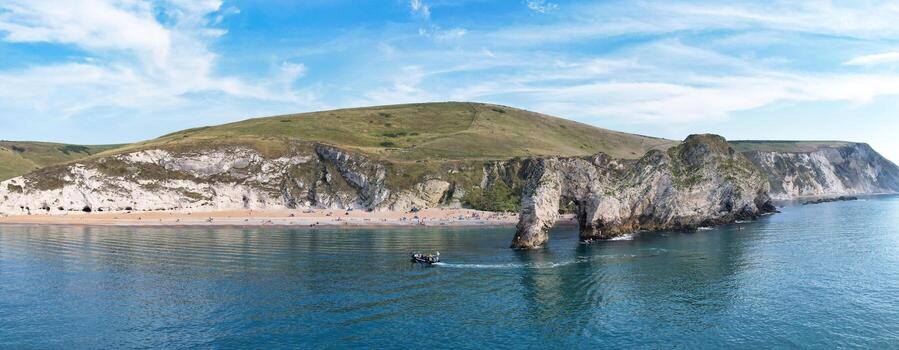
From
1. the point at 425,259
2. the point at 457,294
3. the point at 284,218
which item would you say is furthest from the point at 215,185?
the point at 457,294

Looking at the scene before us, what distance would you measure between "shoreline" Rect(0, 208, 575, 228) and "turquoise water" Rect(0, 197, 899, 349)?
3718 cm

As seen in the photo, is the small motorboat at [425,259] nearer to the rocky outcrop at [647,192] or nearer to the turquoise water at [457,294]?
the turquoise water at [457,294]

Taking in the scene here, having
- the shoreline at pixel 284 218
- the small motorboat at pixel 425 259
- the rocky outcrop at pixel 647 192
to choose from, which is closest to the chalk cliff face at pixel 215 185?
the shoreline at pixel 284 218

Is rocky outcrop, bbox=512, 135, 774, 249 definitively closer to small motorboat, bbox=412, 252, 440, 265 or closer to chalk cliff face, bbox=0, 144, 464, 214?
small motorboat, bbox=412, 252, 440, 265

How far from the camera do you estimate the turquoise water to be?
47719 millimetres

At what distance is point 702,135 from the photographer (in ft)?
452

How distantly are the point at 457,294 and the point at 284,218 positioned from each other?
10067cm

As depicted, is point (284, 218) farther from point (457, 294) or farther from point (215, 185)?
point (457, 294)

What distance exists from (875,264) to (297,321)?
7483 centimetres

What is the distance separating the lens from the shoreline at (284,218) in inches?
5595

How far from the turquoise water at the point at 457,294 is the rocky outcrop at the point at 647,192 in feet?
23.6

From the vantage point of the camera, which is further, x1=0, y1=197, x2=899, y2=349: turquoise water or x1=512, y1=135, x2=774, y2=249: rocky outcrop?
x1=512, y1=135, x2=774, y2=249: rocky outcrop

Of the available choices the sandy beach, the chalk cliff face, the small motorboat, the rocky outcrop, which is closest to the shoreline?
the sandy beach

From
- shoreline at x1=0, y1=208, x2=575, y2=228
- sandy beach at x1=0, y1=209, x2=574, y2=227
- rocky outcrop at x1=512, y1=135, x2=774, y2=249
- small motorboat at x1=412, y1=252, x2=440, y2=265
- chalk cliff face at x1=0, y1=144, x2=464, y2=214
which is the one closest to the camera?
small motorboat at x1=412, y1=252, x2=440, y2=265
